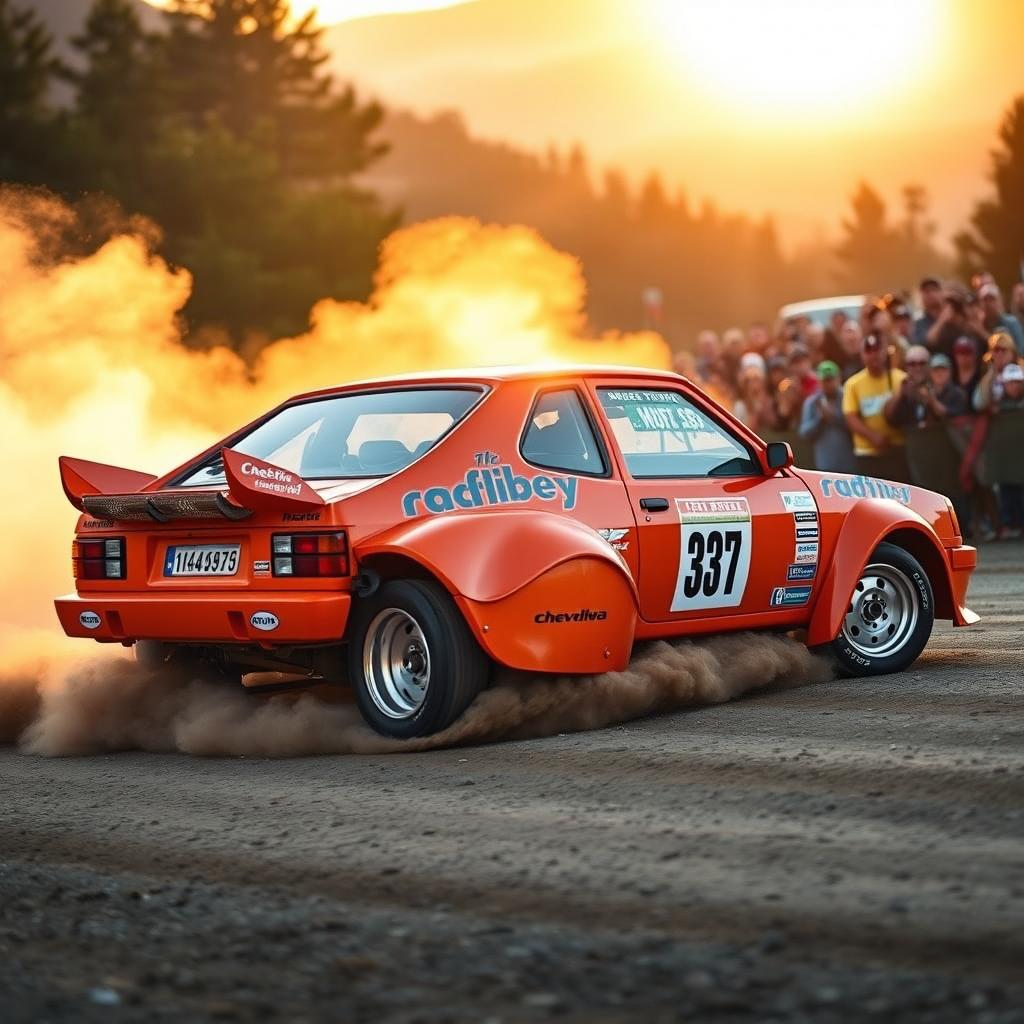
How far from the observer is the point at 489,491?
23.7 ft

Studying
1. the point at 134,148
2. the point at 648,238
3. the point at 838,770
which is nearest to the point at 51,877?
the point at 838,770

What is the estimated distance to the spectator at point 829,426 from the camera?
1714 centimetres

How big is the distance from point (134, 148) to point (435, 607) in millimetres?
40173

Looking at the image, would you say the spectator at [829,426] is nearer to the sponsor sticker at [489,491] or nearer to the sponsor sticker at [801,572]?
the sponsor sticker at [801,572]

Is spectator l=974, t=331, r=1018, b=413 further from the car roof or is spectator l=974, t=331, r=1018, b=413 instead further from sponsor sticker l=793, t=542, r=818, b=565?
the car roof

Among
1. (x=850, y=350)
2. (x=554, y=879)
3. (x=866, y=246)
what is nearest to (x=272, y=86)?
(x=850, y=350)

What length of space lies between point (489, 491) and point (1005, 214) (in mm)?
70069

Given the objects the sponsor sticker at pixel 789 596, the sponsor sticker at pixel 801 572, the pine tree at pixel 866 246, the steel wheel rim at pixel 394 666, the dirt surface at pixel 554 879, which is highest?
the pine tree at pixel 866 246

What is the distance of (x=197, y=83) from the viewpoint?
6109 centimetres

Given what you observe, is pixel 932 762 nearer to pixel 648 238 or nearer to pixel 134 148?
pixel 134 148

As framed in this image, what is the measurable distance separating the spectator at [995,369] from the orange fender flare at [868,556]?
7487mm

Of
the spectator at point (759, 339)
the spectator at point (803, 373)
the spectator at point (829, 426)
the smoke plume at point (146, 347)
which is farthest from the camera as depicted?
the spectator at point (759, 339)

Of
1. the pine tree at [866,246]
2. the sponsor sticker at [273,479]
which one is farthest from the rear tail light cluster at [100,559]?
the pine tree at [866,246]

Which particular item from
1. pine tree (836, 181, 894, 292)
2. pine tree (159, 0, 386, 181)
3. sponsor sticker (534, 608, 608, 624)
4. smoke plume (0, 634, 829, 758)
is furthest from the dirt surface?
pine tree (836, 181, 894, 292)
